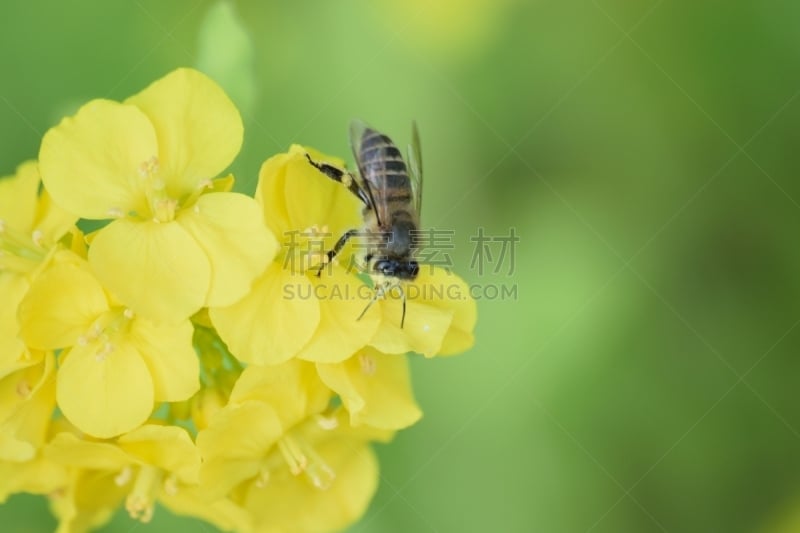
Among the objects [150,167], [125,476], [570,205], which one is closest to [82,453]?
[125,476]

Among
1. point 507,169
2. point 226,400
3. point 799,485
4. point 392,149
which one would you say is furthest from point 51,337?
point 799,485

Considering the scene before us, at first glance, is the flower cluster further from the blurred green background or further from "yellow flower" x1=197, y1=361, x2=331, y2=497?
the blurred green background

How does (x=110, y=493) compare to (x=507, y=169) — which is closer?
(x=110, y=493)

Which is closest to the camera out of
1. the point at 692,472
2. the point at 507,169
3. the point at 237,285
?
the point at 237,285

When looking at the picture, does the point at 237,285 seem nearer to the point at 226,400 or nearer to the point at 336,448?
the point at 226,400

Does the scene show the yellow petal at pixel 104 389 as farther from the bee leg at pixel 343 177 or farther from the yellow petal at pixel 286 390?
the bee leg at pixel 343 177

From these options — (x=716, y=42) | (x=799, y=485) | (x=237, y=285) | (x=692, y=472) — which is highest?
(x=716, y=42)

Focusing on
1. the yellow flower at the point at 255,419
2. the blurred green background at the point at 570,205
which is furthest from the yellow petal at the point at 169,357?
the blurred green background at the point at 570,205
